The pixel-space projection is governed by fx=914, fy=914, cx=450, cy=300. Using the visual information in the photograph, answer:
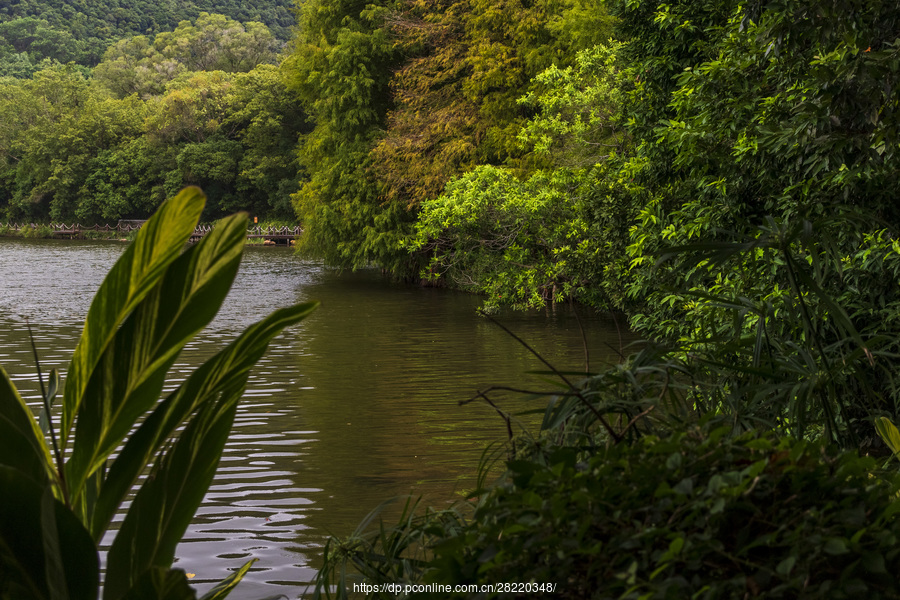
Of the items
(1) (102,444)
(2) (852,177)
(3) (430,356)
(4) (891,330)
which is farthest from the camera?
(3) (430,356)

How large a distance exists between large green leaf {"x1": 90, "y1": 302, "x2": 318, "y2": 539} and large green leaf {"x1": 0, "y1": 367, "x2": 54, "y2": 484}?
0.48 feet

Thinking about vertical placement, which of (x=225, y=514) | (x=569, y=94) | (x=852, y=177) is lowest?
(x=225, y=514)

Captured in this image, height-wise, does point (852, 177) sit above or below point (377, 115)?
below

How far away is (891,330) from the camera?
271 inches

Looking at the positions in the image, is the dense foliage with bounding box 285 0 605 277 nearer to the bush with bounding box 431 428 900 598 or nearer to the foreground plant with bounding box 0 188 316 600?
the foreground plant with bounding box 0 188 316 600

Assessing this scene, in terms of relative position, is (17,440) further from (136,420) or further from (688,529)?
(688,529)

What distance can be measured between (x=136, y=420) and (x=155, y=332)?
0.16m

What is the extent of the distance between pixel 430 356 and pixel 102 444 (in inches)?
480

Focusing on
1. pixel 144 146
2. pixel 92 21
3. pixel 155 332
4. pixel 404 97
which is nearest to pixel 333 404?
pixel 155 332

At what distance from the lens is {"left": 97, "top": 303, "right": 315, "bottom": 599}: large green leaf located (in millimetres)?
1619

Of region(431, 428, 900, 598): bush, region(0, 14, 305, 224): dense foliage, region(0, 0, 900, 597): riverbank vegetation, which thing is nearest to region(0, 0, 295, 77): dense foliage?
region(0, 14, 305, 224): dense foliage

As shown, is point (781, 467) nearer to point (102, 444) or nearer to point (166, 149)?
point (102, 444)

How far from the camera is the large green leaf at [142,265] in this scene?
1.55 metres

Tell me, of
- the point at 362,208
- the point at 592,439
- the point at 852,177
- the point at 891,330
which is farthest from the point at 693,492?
the point at 362,208
